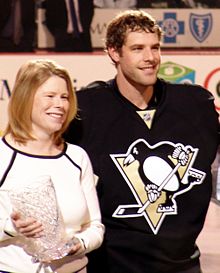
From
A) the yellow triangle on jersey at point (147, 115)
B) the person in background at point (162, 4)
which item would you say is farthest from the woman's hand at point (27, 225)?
the person in background at point (162, 4)

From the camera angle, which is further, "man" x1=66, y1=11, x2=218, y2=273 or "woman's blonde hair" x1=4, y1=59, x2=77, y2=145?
"man" x1=66, y1=11, x2=218, y2=273

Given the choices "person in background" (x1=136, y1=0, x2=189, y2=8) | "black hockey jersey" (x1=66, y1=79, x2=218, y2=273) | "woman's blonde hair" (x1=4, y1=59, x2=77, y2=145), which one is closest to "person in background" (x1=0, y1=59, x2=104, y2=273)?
"woman's blonde hair" (x1=4, y1=59, x2=77, y2=145)

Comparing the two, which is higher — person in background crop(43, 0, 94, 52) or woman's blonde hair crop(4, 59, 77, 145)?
woman's blonde hair crop(4, 59, 77, 145)

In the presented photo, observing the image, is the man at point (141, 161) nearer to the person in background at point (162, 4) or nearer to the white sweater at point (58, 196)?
the white sweater at point (58, 196)

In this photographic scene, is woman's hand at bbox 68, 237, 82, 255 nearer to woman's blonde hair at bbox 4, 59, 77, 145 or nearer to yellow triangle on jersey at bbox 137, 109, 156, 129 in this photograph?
woman's blonde hair at bbox 4, 59, 77, 145

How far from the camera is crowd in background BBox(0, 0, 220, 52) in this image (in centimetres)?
460

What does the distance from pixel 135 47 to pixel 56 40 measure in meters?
2.44

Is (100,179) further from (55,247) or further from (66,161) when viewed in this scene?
(55,247)

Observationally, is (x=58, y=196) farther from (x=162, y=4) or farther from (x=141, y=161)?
(x=162, y=4)

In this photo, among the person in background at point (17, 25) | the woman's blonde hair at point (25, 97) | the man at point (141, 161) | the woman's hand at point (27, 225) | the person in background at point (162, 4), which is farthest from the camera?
the person in background at point (17, 25)

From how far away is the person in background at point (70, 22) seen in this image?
4607mm

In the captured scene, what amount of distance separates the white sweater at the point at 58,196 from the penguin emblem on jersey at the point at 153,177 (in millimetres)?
299

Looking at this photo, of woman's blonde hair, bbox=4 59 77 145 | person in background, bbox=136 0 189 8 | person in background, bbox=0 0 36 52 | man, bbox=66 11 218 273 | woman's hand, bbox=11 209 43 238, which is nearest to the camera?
woman's hand, bbox=11 209 43 238

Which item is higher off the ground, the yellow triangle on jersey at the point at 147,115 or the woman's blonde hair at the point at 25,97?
the woman's blonde hair at the point at 25,97
